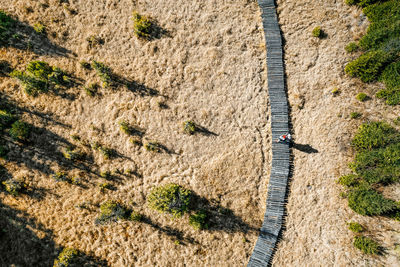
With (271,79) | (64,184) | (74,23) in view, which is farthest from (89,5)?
(271,79)

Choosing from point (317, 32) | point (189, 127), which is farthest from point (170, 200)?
point (317, 32)

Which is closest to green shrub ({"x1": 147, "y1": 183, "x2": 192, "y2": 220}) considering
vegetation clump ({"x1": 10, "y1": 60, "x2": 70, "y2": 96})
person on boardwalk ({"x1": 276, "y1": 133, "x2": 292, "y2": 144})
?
person on boardwalk ({"x1": 276, "y1": 133, "x2": 292, "y2": 144})

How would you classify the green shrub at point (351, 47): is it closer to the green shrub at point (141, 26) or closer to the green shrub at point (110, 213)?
the green shrub at point (141, 26)

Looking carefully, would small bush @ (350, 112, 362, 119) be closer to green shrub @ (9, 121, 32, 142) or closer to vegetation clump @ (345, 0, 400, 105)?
vegetation clump @ (345, 0, 400, 105)

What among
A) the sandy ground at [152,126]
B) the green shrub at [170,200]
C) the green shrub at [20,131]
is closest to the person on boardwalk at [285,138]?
the sandy ground at [152,126]

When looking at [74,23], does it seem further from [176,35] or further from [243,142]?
[243,142]

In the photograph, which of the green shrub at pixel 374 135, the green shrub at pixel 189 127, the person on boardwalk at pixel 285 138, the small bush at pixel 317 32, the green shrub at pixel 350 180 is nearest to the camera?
the green shrub at pixel 374 135
